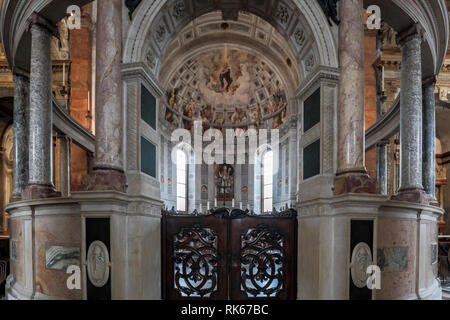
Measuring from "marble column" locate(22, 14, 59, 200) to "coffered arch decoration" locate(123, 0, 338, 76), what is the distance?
2.38 metres

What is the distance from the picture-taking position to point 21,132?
10000mm

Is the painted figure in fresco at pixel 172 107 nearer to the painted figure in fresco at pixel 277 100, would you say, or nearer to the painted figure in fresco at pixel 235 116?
the painted figure in fresco at pixel 235 116

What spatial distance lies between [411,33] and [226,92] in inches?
654

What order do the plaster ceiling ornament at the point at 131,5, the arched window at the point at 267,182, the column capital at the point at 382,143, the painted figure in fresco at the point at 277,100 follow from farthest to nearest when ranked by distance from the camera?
the arched window at the point at 267,182 → the painted figure in fresco at the point at 277,100 → the column capital at the point at 382,143 → the plaster ceiling ornament at the point at 131,5

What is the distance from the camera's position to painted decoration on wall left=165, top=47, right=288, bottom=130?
22.9m

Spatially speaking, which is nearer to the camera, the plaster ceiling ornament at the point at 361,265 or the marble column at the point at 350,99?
the plaster ceiling ornament at the point at 361,265

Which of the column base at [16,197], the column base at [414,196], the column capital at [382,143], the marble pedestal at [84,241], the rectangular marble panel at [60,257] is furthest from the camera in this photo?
the column capital at [382,143]

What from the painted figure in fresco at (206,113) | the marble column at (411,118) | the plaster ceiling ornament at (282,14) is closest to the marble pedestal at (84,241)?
the plaster ceiling ornament at (282,14)

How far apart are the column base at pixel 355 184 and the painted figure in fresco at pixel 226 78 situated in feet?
59.7

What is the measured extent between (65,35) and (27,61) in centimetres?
725

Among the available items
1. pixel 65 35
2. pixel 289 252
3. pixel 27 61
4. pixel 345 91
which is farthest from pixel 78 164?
pixel 345 91

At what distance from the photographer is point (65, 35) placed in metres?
16.5

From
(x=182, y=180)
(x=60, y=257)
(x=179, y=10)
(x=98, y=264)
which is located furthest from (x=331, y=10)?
(x=182, y=180)

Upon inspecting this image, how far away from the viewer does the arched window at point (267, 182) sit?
24.2 meters
